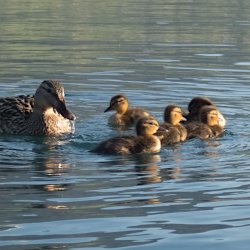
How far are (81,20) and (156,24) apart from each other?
8.58ft

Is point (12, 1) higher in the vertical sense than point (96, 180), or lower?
higher

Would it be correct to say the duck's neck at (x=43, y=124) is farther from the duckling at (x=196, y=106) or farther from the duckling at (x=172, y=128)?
the duckling at (x=196, y=106)

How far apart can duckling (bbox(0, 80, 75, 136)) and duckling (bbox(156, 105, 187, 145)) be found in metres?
1.20

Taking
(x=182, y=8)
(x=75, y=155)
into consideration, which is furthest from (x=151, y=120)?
(x=182, y=8)

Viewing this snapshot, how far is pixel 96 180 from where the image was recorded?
9.81 m

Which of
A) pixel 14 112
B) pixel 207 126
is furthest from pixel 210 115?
pixel 14 112

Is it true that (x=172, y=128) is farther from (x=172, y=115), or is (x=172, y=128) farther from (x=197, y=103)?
(x=197, y=103)

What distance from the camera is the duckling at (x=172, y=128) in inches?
467

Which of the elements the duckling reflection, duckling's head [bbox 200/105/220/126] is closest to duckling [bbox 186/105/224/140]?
duckling's head [bbox 200/105/220/126]

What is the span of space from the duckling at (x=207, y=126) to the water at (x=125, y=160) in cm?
14

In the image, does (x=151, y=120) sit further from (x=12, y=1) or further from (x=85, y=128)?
(x=12, y=1)

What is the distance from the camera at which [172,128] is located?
1195 centimetres

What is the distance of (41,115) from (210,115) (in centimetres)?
202

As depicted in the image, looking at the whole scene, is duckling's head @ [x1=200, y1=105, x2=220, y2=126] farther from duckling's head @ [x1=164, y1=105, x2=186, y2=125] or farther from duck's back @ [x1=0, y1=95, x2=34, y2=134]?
duck's back @ [x1=0, y1=95, x2=34, y2=134]
